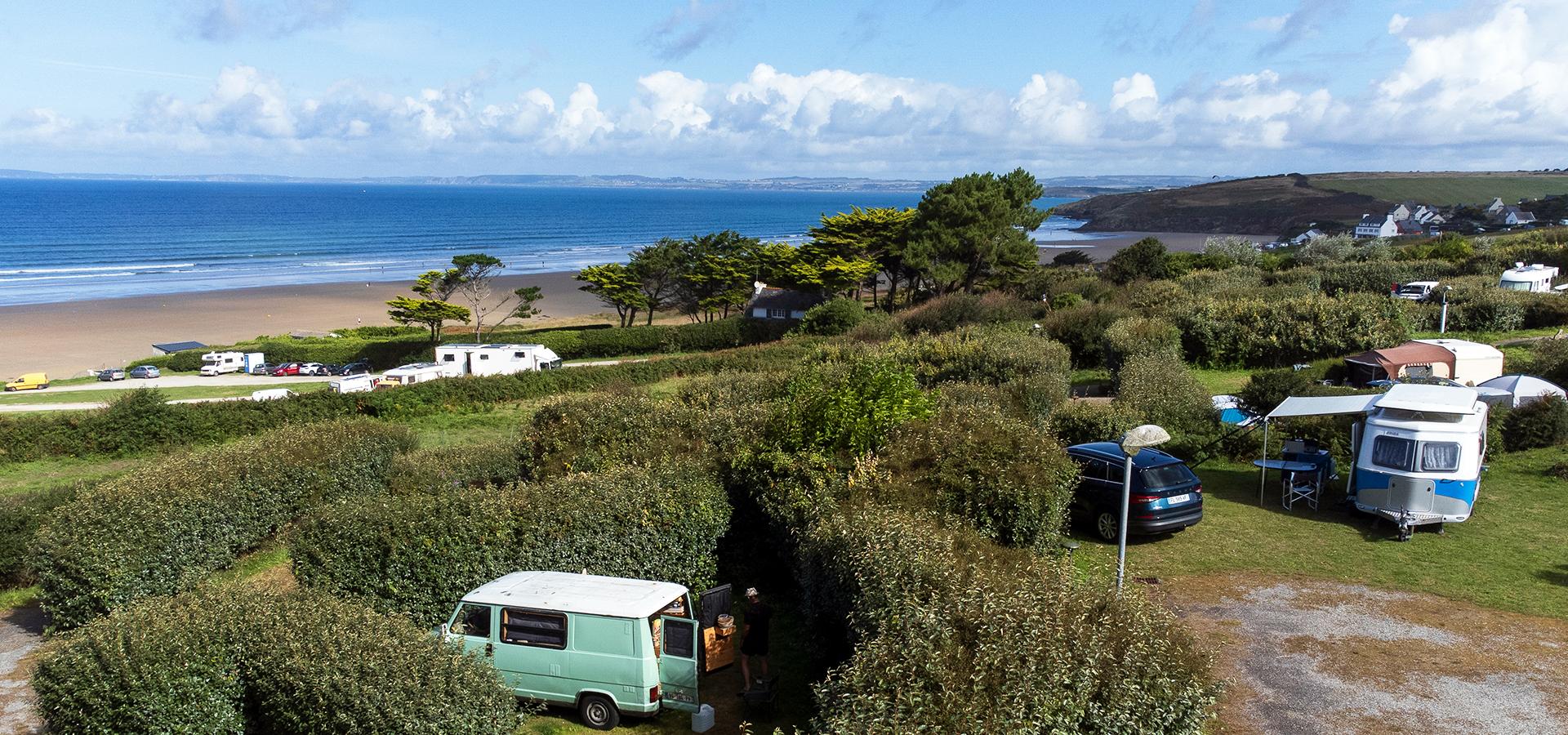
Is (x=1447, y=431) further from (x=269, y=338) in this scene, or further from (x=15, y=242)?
(x=15, y=242)

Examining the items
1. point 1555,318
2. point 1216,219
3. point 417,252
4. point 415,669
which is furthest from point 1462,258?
point 1216,219

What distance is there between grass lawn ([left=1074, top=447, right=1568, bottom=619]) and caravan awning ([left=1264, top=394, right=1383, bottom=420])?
4.84 ft

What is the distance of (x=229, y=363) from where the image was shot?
147ft

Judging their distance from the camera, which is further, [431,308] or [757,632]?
[431,308]

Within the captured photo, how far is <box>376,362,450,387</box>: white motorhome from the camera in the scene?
37281mm

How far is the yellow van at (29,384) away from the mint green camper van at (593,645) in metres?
37.1

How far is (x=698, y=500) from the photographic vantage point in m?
13.2

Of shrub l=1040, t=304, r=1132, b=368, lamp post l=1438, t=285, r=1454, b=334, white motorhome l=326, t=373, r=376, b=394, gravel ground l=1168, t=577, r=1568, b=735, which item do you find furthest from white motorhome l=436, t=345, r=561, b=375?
lamp post l=1438, t=285, r=1454, b=334

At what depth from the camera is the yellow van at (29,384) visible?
37.9 meters

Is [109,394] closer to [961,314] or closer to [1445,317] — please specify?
[961,314]

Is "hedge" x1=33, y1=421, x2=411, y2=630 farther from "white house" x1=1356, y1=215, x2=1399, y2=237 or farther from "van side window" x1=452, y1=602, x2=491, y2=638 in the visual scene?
"white house" x1=1356, y1=215, x2=1399, y2=237

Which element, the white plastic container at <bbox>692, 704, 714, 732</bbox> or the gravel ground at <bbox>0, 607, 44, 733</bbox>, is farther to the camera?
the gravel ground at <bbox>0, 607, 44, 733</bbox>

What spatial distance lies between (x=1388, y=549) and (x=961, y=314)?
26625mm

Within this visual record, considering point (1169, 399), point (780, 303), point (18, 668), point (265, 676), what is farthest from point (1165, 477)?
point (780, 303)
